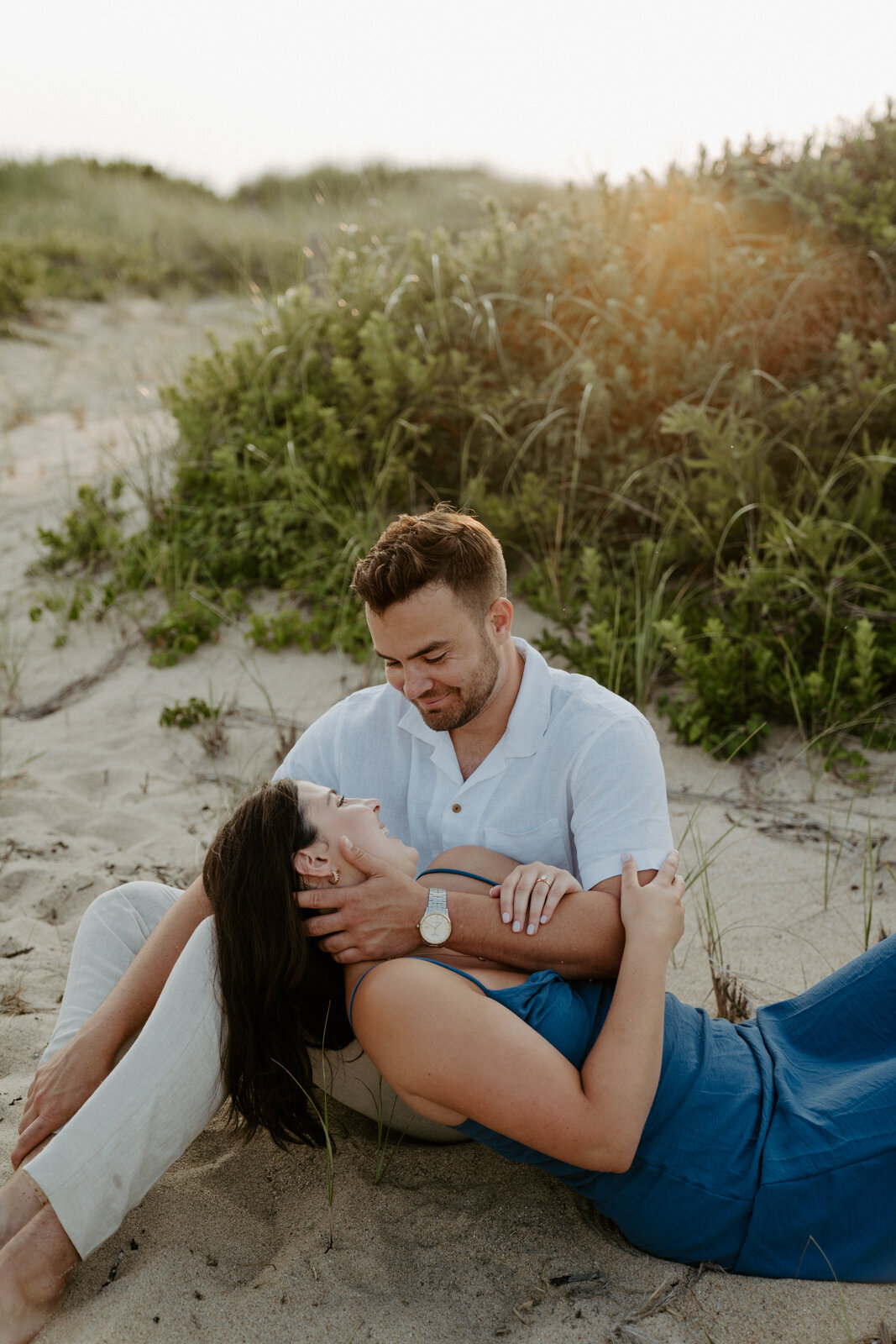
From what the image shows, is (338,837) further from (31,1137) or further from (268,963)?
(31,1137)

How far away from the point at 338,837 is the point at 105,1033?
2.48 ft

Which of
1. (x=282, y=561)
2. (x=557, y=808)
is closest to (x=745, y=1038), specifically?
(x=557, y=808)

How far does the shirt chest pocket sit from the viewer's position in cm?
249

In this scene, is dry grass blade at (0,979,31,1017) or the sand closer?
the sand

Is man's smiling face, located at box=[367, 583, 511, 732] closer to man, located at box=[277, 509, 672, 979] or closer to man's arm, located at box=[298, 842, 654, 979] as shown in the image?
man, located at box=[277, 509, 672, 979]

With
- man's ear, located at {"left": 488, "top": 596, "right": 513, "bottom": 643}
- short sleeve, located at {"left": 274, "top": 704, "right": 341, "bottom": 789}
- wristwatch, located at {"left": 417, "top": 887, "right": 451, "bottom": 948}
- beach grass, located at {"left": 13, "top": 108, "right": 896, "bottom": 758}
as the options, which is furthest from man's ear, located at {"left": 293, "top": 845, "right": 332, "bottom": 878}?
beach grass, located at {"left": 13, "top": 108, "right": 896, "bottom": 758}

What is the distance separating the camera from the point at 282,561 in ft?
18.1

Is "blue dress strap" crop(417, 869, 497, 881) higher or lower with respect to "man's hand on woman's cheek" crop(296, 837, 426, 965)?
lower

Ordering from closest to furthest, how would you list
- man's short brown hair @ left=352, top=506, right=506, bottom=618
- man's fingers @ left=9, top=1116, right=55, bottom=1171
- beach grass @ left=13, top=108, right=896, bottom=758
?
man's fingers @ left=9, top=1116, right=55, bottom=1171 → man's short brown hair @ left=352, top=506, right=506, bottom=618 → beach grass @ left=13, top=108, right=896, bottom=758

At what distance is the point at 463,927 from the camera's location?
2125mm

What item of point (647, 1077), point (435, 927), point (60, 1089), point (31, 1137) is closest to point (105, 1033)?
point (60, 1089)

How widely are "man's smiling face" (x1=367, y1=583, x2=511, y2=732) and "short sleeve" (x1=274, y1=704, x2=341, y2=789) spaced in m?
0.31

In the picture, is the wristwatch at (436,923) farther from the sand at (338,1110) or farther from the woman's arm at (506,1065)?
the sand at (338,1110)

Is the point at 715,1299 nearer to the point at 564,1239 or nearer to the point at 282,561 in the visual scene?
the point at 564,1239
